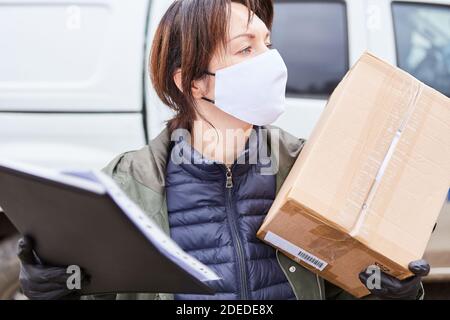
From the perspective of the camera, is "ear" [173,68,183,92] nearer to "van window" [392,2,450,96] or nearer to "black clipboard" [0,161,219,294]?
"black clipboard" [0,161,219,294]

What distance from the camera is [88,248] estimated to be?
123 centimetres

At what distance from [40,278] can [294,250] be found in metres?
0.60

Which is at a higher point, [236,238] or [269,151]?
[269,151]

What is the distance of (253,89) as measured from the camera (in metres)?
1.61

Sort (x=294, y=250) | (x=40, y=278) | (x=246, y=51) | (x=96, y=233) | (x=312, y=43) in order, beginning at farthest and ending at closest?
(x=312, y=43) → (x=246, y=51) → (x=294, y=250) → (x=40, y=278) → (x=96, y=233)

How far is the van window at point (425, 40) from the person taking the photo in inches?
101

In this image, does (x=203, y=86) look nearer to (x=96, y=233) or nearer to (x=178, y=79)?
(x=178, y=79)

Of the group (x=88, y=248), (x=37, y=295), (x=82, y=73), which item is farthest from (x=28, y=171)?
(x=82, y=73)

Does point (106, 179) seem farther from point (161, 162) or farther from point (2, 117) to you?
point (2, 117)

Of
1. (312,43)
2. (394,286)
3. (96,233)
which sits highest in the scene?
(312,43)

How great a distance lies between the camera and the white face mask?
5.17ft

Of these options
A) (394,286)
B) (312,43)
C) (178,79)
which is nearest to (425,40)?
(312,43)

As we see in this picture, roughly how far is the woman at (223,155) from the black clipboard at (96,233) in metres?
0.23

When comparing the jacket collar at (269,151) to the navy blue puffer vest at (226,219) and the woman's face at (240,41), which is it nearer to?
the navy blue puffer vest at (226,219)
